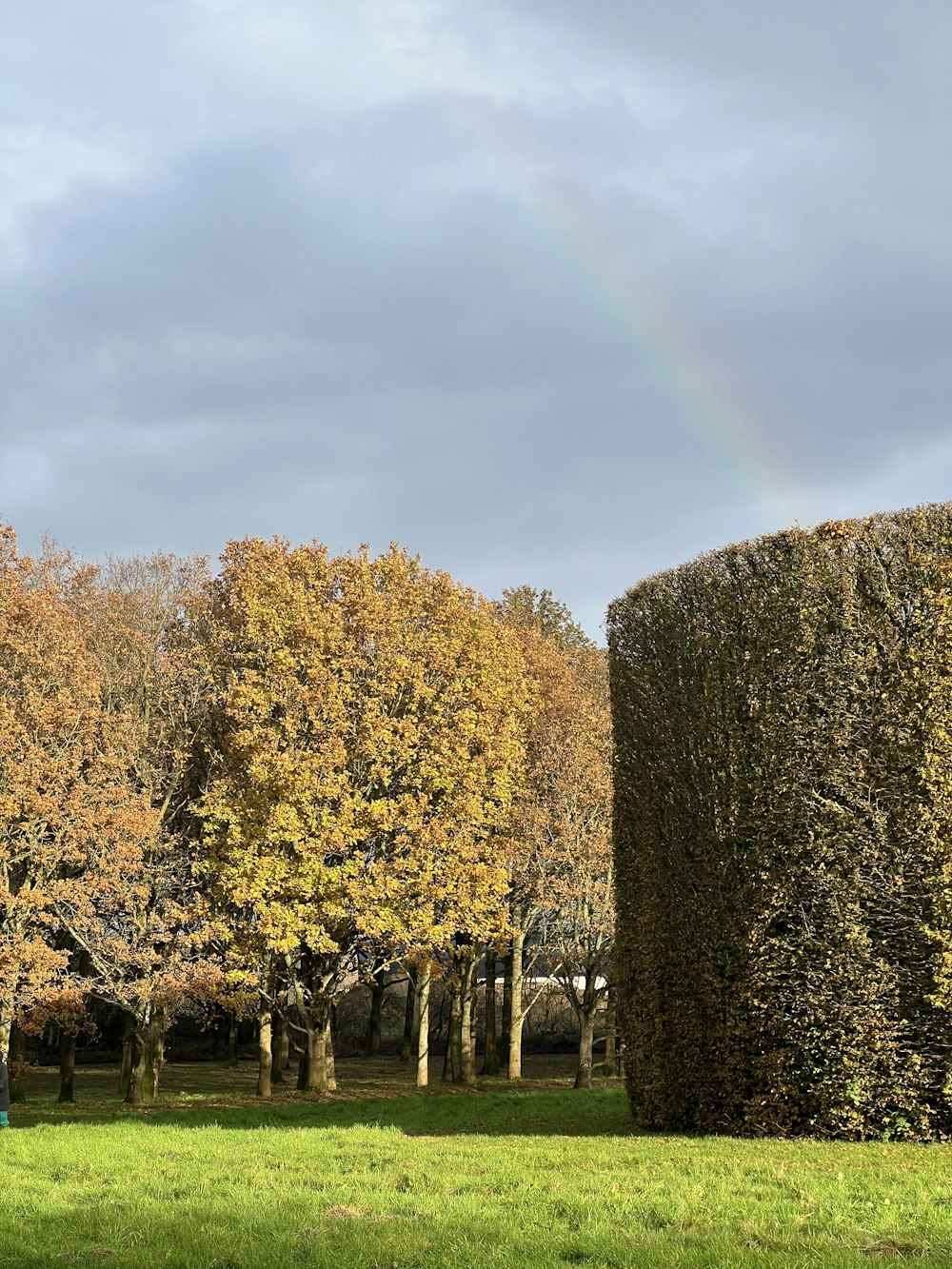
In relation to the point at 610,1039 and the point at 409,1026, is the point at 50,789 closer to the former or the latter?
the point at 610,1039

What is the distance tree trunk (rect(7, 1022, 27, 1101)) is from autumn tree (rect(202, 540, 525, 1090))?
6.89 meters

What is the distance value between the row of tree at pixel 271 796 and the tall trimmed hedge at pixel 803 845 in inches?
339

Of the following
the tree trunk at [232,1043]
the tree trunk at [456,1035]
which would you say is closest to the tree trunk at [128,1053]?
the tree trunk at [232,1043]

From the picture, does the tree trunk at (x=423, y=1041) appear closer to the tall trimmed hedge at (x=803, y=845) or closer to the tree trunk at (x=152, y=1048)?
the tree trunk at (x=152, y=1048)

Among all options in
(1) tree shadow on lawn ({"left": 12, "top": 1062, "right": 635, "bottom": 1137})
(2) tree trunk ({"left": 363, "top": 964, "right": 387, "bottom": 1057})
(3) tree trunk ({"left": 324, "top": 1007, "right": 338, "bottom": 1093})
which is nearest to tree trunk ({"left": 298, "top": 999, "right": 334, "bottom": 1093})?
(3) tree trunk ({"left": 324, "top": 1007, "right": 338, "bottom": 1093})

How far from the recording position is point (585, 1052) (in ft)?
90.6

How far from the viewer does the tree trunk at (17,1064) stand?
83.9 feet

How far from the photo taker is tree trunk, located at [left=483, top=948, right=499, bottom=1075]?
32719 mm

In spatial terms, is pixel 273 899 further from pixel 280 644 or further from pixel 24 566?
pixel 24 566

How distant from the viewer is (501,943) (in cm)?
2720

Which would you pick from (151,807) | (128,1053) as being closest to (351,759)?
(151,807)

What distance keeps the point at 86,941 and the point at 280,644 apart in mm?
7713

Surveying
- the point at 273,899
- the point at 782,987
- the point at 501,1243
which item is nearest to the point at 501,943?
the point at 273,899

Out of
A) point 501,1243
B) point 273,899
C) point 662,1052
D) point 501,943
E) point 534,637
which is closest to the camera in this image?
point 501,1243
